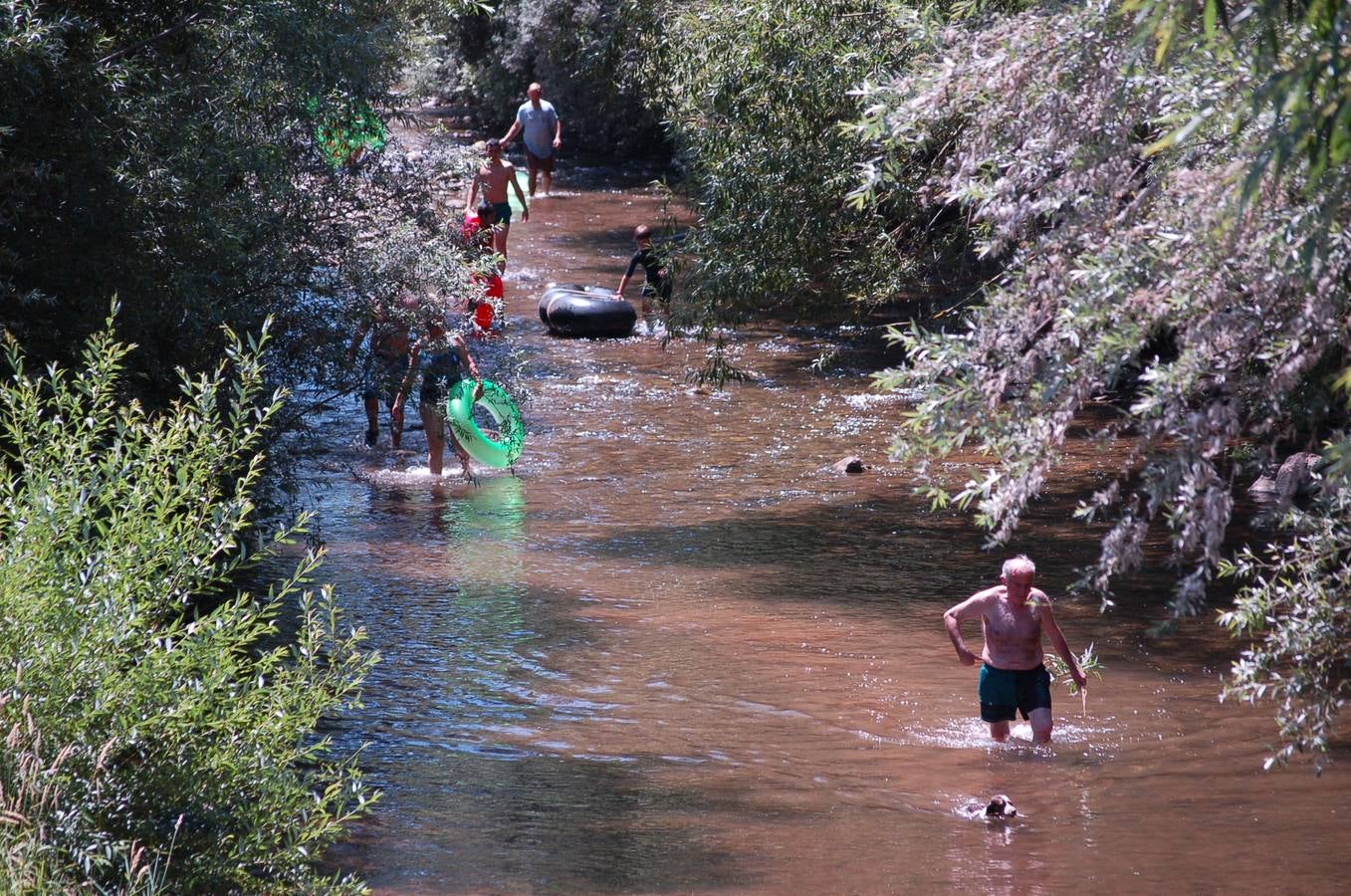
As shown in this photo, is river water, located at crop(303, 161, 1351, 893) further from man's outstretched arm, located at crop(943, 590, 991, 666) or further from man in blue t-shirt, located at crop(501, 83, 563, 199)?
man in blue t-shirt, located at crop(501, 83, 563, 199)

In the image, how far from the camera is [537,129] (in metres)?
28.5

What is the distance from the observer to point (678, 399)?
59.0ft

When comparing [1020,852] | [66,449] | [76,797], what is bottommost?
[1020,852]

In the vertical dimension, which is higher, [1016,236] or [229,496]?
[1016,236]

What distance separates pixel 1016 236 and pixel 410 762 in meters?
4.48

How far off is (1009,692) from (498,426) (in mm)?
7065

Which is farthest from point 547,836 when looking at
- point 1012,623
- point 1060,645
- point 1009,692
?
point 1060,645

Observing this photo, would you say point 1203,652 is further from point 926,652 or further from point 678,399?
point 678,399

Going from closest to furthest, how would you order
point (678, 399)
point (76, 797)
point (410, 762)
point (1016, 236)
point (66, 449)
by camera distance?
point (76, 797) → point (66, 449) → point (1016, 236) → point (410, 762) → point (678, 399)

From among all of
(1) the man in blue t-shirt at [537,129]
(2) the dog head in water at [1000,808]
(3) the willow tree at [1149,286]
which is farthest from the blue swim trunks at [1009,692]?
(1) the man in blue t-shirt at [537,129]

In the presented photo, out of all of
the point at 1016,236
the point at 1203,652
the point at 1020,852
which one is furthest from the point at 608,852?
the point at 1203,652

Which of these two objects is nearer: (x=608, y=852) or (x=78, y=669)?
(x=78, y=669)

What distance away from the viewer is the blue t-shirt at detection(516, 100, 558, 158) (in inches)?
1093

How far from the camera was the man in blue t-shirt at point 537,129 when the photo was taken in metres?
27.5
